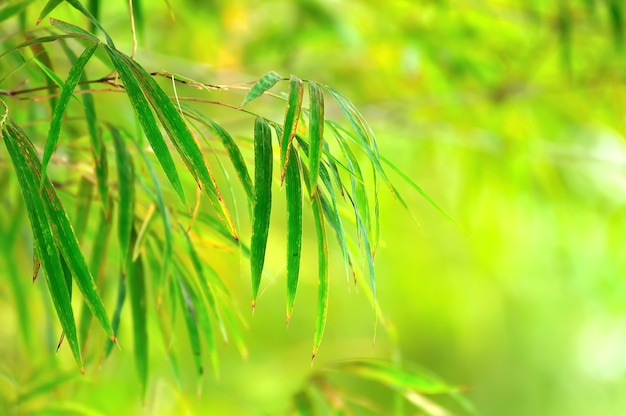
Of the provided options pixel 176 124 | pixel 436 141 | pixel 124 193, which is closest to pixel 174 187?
pixel 176 124

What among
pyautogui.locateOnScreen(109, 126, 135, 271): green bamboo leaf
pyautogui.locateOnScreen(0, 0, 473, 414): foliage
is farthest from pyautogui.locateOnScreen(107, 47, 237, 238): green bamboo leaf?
pyautogui.locateOnScreen(109, 126, 135, 271): green bamboo leaf

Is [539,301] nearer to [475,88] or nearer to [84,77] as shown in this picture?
[475,88]

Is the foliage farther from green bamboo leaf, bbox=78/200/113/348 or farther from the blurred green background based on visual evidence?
the blurred green background

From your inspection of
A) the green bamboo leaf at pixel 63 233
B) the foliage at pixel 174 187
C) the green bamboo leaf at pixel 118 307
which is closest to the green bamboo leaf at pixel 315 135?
the foliage at pixel 174 187

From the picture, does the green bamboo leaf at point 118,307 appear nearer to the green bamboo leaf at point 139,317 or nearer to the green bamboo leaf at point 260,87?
the green bamboo leaf at point 139,317

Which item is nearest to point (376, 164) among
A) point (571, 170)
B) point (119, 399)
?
point (119, 399)
